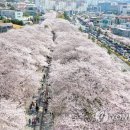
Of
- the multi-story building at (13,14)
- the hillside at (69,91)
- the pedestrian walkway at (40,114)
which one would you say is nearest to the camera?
the hillside at (69,91)

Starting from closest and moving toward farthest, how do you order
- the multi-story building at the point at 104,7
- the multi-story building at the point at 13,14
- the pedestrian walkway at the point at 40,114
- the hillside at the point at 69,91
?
the hillside at the point at 69,91 → the pedestrian walkway at the point at 40,114 → the multi-story building at the point at 13,14 → the multi-story building at the point at 104,7

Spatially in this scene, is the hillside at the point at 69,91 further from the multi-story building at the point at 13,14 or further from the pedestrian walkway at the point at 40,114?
the multi-story building at the point at 13,14

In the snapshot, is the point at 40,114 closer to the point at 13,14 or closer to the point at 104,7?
the point at 13,14

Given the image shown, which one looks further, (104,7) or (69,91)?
(104,7)

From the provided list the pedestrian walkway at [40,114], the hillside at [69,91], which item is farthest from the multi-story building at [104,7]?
the pedestrian walkway at [40,114]

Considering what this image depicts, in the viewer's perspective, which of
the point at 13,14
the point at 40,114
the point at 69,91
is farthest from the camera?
the point at 13,14

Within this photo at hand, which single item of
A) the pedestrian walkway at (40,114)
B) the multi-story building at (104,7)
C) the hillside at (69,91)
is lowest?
the multi-story building at (104,7)

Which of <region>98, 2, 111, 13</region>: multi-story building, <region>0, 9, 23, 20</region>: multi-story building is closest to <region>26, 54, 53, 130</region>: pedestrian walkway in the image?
<region>0, 9, 23, 20</region>: multi-story building

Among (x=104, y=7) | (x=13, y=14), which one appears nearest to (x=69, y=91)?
(x=13, y=14)

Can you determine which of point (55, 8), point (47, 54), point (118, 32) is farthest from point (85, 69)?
point (55, 8)

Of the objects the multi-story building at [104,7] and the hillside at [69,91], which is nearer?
the hillside at [69,91]

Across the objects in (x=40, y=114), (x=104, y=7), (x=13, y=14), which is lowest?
(x=104, y=7)

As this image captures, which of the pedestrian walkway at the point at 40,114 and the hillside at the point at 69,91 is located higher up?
the hillside at the point at 69,91
